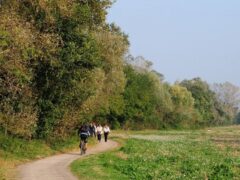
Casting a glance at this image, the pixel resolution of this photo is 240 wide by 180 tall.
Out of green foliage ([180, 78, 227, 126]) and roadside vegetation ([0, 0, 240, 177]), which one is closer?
roadside vegetation ([0, 0, 240, 177])

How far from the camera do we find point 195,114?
490 feet

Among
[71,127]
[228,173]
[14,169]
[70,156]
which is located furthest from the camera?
[71,127]

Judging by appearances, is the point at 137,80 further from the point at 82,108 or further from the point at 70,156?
the point at 70,156

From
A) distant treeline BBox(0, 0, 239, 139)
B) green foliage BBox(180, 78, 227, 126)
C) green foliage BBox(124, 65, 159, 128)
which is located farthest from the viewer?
green foliage BBox(180, 78, 227, 126)

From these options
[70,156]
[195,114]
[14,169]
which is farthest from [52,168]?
[195,114]

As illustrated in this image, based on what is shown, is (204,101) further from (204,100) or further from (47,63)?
(47,63)

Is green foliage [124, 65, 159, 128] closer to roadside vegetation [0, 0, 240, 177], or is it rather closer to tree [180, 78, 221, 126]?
tree [180, 78, 221, 126]

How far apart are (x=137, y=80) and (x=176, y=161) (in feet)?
→ 259

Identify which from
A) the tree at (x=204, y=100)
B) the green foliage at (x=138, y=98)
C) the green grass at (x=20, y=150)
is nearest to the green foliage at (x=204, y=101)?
the tree at (x=204, y=100)

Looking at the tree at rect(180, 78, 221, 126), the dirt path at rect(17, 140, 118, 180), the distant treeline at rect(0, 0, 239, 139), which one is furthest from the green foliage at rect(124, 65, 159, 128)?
the dirt path at rect(17, 140, 118, 180)

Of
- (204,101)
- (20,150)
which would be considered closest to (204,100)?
(204,101)

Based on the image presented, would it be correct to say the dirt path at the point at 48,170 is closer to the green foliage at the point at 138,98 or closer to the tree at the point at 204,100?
the green foliage at the point at 138,98

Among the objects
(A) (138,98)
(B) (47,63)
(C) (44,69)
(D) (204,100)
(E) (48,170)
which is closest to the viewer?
(E) (48,170)

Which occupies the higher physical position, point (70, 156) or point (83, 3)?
point (83, 3)
